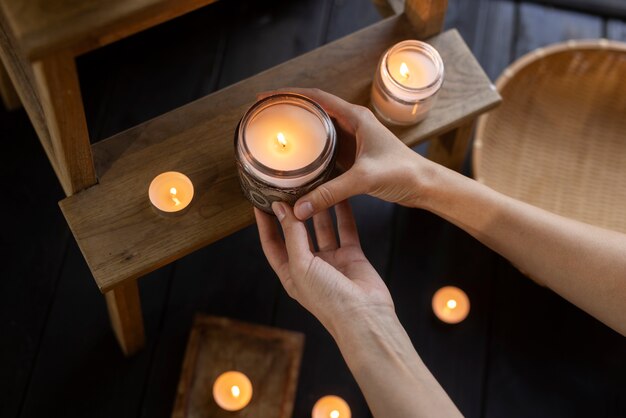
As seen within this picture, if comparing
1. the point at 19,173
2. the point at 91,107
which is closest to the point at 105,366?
the point at 19,173

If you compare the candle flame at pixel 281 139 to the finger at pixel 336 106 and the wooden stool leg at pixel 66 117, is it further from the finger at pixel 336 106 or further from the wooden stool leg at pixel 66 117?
the wooden stool leg at pixel 66 117

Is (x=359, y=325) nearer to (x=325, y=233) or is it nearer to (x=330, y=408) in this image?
(x=325, y=233)

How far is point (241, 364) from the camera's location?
4.16 feet

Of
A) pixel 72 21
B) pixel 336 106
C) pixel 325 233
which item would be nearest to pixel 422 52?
pixel 336 106

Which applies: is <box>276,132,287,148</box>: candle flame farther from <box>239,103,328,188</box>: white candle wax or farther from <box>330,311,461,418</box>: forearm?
<box>330,311,461,418</box>: forearm

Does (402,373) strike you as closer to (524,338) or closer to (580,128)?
(524,338)

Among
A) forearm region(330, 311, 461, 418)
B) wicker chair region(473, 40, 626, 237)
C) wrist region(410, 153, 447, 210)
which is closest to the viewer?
forearm region(330, 311, 461, 418)

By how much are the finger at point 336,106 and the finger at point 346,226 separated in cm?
11

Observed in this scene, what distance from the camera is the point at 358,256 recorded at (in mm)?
944

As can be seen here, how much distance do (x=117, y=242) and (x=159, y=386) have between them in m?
0.42

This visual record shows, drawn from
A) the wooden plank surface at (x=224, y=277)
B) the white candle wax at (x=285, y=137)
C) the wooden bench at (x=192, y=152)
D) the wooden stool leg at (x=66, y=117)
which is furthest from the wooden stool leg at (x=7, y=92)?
the white candle wax at (x=285, y=137)

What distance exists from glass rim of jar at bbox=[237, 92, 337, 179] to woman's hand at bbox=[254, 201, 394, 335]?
0.17ft

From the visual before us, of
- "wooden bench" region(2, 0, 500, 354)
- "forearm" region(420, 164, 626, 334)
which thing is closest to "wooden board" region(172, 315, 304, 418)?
"wooden bench" region(2, 0, 500, 354)

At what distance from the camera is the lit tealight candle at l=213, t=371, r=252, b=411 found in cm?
121
